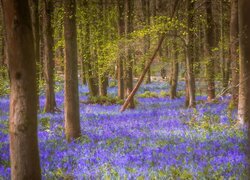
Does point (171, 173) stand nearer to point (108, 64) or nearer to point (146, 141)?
point (146, 141)

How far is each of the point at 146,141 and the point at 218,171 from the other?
11.1 feet

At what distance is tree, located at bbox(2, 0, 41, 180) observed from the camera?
5.14m

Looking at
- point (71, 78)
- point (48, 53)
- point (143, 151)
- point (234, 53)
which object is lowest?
point (143, 151)

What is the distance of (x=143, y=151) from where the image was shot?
8586 mm

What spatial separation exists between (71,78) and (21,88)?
504 centimetres

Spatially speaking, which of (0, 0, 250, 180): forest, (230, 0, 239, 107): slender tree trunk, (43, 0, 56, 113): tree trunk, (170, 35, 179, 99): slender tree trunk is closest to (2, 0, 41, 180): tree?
(0, 0, 250, 180): forest

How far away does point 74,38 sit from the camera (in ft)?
33.4

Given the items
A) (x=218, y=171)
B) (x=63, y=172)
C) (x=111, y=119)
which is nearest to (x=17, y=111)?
(x=63, y=172)

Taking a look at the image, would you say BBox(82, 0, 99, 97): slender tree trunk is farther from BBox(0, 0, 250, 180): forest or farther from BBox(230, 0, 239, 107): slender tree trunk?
BBox(230, 0, 239, 107): slender tree trunk

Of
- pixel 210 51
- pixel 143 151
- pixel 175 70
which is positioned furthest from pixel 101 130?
pixel 175 70

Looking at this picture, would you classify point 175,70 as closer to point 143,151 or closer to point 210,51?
point 210,51

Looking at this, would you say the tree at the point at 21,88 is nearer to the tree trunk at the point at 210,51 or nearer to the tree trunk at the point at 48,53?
the tree trunk at the point at 48,53

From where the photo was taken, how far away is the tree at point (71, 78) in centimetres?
1003

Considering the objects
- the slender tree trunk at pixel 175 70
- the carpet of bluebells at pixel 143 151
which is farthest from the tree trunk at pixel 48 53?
the slender tree trunk at pixel 175 70
